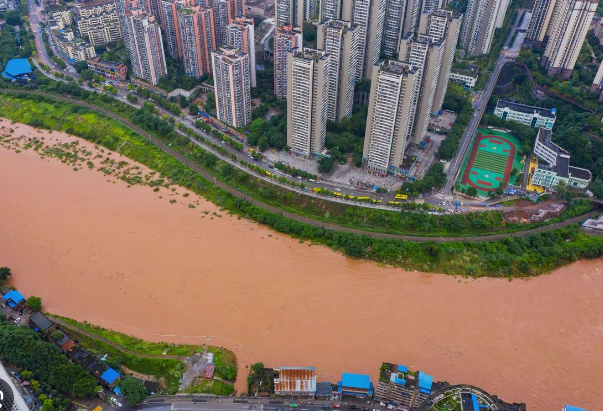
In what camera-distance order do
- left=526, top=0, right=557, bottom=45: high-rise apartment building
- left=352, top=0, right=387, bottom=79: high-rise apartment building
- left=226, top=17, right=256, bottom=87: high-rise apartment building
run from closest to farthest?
left=226, top=17, right=256, bottom=87: high-rise apartment building
left=352, top=0, right=387, bottom=79: high-rise apartment building
left=526, top=0, right=557, bottom=45: high-rise apartment building

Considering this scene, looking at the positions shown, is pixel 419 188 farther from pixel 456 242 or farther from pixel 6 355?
pixel 6 355

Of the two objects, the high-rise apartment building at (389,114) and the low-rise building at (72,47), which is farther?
the low-rise building at (72,47)

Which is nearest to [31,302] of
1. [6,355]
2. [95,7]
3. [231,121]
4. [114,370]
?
[6,355]

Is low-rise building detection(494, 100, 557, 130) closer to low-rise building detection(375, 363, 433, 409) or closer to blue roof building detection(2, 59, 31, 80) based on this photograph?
low-rise building detection(375, 363, 433, 409)

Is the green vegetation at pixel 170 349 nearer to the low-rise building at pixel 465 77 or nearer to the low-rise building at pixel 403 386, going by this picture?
the low-rise building at pixel 403 386

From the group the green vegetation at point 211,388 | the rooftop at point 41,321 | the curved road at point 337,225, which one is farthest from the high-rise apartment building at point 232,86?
the green vegetation at point 211,388

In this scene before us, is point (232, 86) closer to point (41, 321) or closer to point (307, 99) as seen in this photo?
point (307, 99)

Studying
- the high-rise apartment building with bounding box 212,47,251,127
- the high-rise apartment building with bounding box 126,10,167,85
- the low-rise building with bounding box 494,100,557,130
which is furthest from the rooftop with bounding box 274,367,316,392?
the high-rise apartment building with bounding box 126,10,167,85
